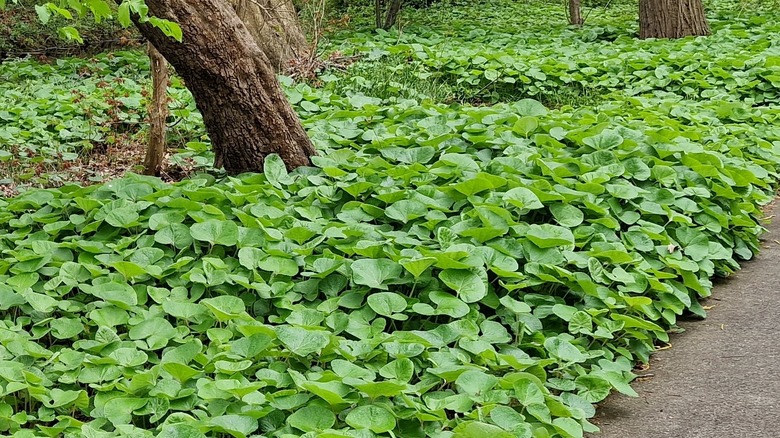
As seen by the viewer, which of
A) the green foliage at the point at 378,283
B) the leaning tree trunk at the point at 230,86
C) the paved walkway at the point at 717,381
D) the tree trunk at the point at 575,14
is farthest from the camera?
the tree trunk at the point at 575,14

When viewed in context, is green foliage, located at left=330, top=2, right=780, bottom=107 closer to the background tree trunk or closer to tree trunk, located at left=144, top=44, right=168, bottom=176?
the background tree trunk

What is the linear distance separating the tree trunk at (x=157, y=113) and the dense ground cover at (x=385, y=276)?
220 mm

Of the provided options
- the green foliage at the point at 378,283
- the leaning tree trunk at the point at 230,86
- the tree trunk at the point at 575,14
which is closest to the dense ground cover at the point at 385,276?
the green foliage at the point at 378,283

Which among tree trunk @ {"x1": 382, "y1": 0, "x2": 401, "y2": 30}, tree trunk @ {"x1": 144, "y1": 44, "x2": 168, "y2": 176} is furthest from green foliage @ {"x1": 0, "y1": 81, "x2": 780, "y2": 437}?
tree trunk @ {"x1": 382, "y1": 0, "x2": 401, "y2": 30}

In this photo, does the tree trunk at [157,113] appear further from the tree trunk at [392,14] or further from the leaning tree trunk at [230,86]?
the tree trunk at [392,14]

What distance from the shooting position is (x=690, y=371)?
2535mm

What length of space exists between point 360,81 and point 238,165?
2.34 metres

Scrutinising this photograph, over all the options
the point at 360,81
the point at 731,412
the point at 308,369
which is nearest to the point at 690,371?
the point at 731,412

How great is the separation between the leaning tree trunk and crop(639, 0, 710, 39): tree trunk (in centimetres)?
551

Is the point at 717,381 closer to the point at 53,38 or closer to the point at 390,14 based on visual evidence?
the point at 390,14

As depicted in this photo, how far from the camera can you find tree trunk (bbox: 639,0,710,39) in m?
8.20

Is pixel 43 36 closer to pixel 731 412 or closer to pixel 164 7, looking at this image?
pixel 164 7

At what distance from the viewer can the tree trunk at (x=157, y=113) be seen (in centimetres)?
425

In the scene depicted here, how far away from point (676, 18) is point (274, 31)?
4.00 meters
